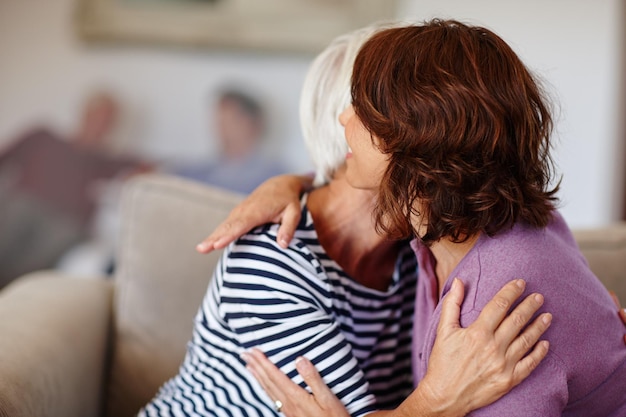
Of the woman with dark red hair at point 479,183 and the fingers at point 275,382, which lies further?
the fingers at point 275,382

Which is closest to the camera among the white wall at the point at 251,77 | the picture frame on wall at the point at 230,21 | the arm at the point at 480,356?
the arm at the point at 480,356

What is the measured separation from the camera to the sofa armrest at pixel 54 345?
1.01m

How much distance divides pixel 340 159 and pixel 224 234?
0.23m

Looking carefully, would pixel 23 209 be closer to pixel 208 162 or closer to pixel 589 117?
pixel 208 162

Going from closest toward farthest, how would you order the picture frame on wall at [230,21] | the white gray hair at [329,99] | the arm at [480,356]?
the arm at [480,356] → the white gray hair at [329,99] → the picture frame on wall at [230,21]

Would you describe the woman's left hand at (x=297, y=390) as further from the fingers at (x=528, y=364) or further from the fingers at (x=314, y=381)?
the fingers at (x=528, y=364)

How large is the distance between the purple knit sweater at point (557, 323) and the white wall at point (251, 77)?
6.16 feet

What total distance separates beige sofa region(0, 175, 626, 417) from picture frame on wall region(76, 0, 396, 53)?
5.37 ft

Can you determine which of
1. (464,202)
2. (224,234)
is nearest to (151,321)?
(224,234)

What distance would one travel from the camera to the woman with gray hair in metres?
0.83

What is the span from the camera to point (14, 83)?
3139mm

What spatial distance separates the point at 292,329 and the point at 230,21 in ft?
7.22

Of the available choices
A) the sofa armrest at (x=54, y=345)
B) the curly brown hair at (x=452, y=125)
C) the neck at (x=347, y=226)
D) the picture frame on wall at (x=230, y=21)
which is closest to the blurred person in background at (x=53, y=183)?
the picture frame on wall at (x=230, y=21)

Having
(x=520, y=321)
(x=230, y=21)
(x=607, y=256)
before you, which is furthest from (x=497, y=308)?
(x=230, y=21)
